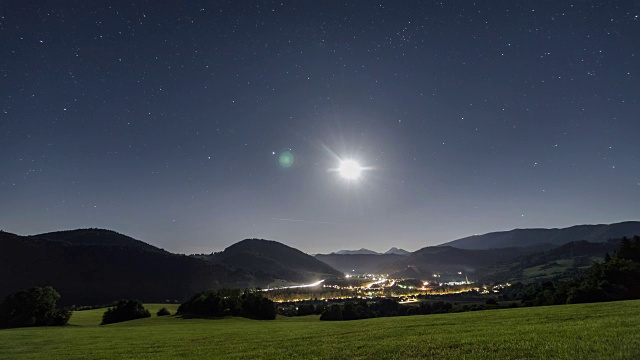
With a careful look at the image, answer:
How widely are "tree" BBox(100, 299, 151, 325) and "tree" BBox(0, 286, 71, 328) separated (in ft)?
34.1

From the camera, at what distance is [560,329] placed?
66.2 ft

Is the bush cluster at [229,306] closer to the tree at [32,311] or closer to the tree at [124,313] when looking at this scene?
the tree at [124,313]

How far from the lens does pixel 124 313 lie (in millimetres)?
101375

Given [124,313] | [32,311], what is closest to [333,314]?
[124,313]

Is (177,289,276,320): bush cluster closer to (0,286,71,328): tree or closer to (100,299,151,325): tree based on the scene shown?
(100,299,151,325): tree

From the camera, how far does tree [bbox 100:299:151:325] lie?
9988 cm

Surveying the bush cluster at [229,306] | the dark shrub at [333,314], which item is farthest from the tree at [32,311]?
the dark shrub at [333,314]

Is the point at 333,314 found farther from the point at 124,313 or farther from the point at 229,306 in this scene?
the point at 124,313

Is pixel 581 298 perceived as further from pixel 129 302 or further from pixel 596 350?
pixel 129 302

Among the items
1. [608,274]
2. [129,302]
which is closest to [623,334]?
[608,274]

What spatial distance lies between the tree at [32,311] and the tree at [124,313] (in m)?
10.4

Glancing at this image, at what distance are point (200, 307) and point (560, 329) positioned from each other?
98735 millimetres

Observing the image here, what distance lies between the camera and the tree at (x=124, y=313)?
99875 mm

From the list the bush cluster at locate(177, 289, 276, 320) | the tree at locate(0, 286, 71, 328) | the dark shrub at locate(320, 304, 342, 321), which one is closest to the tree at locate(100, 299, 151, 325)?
the tree at locate(0, 286, 71, 328)
